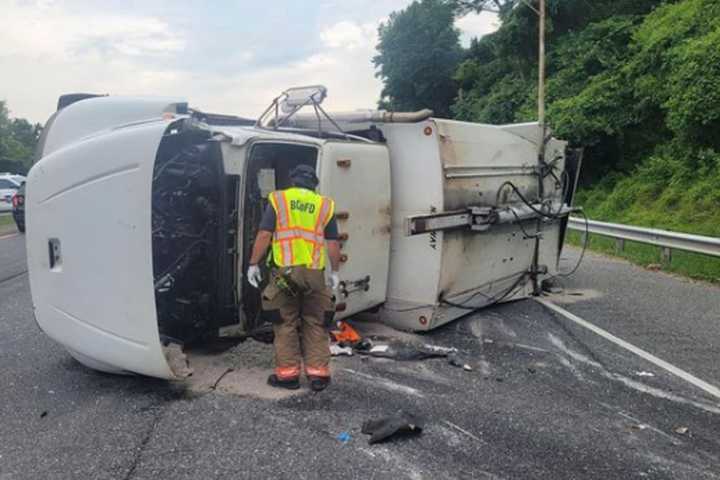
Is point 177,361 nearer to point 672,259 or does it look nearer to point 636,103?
point 672,259

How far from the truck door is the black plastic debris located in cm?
140

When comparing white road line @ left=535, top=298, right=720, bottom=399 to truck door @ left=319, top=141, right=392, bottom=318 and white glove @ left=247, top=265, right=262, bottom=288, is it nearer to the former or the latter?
truck door @ left=319, top=141, right=392, bottom=318

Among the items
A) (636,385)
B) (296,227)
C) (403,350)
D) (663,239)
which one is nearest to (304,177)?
(296,227)

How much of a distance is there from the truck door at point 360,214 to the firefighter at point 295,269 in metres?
0.38

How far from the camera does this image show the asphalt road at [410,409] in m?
2.93

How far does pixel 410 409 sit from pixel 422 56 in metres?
40.0

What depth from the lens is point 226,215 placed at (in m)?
4.08

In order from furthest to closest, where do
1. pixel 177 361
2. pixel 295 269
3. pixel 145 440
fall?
pixel 295 269
pixel 177 361
pixel 145 440

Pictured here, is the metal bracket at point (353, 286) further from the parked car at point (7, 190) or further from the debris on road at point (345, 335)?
the parked car at point (7, 190)

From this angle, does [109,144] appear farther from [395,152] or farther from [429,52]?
[429,52]

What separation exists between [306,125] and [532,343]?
2.65 meters

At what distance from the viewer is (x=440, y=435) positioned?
3.26 meters


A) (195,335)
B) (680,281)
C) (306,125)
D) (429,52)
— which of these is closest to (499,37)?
(429,52)

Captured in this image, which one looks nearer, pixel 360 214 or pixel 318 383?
pixel 318 383
